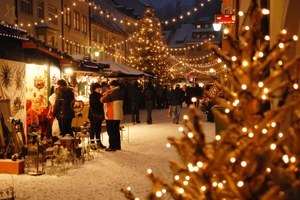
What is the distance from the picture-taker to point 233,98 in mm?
3055

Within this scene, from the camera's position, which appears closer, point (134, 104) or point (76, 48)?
point (134, 104)

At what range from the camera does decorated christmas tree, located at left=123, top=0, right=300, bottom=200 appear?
2941mm

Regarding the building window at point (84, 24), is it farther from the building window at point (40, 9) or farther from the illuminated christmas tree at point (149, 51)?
the building window at point (40, 9)

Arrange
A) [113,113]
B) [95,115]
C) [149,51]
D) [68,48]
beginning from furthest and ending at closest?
1. [149,51]
2. [68,48]
3. [95,115]
4. [113,113]

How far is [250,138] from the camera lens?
9.70ft

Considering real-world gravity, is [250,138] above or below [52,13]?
below

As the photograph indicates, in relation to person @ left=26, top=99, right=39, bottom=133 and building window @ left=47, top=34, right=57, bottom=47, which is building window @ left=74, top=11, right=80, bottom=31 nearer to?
building window @ left=47, top=34, right=57, bottom=47

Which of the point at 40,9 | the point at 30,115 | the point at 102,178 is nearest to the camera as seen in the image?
the point at 102,178

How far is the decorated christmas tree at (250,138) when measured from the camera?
2.94m

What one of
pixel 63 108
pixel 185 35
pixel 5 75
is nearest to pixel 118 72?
pixel 63 108

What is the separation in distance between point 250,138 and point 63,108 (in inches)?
425

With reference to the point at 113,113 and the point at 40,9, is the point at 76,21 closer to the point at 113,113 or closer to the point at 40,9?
the point at 40,9

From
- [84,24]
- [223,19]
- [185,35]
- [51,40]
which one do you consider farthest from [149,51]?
[185,35]

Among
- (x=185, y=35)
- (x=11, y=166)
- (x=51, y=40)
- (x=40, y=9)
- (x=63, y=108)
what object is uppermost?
(x=185, y=35)
